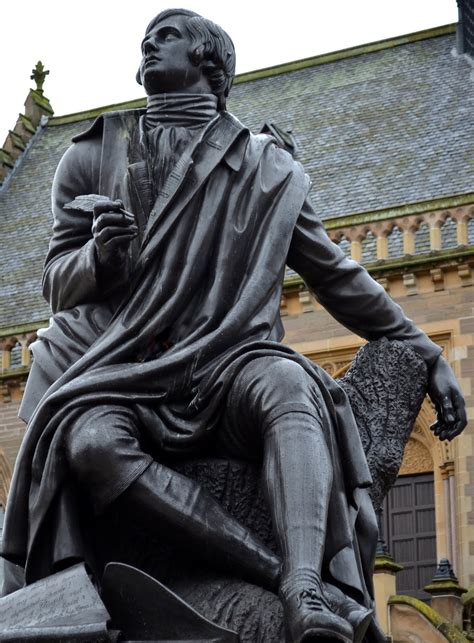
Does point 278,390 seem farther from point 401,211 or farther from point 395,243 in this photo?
point 395,243

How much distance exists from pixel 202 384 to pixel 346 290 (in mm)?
769

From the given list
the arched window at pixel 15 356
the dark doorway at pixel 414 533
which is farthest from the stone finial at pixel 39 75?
the dark doorway at pixel 414 533

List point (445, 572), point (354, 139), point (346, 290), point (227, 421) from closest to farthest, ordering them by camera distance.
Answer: point (227, 421) < point (346, 290) < point (445, 572) < point (354, 139)

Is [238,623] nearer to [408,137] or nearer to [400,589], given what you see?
[400,589]

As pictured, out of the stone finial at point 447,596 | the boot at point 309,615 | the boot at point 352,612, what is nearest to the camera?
the boot at point 309,615

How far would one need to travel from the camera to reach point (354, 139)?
3497 centimetres

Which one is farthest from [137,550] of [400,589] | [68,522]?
[400,589]

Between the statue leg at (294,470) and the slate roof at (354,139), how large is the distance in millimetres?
26647

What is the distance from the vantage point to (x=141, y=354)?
4941 mm

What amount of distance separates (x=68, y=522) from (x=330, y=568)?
2.25 feet

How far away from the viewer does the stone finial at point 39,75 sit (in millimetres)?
45688

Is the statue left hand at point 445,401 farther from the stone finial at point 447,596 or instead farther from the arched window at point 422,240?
the arched window at point 422,240

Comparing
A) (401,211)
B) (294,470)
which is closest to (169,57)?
(294,470)

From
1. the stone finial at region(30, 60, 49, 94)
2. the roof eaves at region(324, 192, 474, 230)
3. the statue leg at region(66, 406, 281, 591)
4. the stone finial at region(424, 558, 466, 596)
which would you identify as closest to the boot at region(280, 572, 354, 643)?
the statue leg at region(66, 406, 281, 591)
